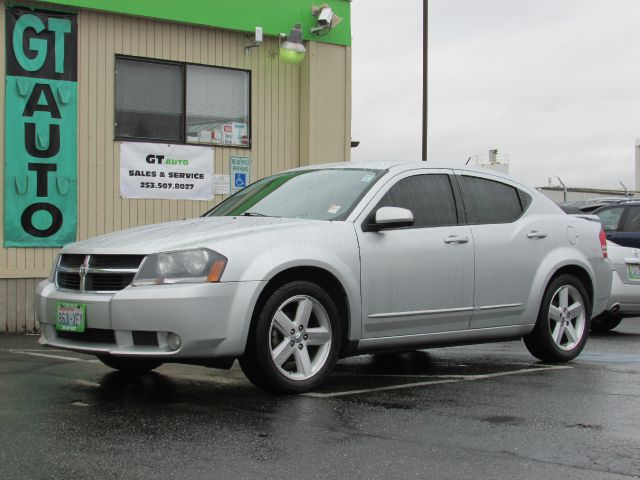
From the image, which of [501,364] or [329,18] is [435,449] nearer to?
[501,364]

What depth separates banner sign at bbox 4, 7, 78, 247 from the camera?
41.0 ft

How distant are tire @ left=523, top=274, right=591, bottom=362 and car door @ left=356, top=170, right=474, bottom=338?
0.93 m

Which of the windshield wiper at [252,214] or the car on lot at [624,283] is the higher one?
the windshield wiper at [252,214]

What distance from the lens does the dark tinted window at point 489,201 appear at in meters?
7.77

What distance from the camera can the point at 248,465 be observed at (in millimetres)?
4418

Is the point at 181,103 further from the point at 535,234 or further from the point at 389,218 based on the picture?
the point at 389,218

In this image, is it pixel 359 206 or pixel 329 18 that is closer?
pixel 359 206

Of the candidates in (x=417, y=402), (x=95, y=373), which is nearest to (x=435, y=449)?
(x=417, y=402)

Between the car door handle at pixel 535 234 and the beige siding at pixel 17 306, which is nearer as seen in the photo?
the car door handle at pixel 535 234

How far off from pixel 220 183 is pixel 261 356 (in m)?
8.35

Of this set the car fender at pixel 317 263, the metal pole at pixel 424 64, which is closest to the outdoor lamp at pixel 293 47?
the metal pole at pixel 424 64

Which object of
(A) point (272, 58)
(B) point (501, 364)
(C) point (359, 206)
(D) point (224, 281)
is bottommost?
(B) point (501, 364)

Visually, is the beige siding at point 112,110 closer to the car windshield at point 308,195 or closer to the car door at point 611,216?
the car door at point 611,216

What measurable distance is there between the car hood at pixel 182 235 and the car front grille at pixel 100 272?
0.05m
